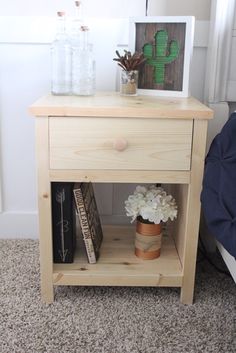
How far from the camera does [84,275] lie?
1187mm

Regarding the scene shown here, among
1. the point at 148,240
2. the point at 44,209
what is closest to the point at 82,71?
the point at 44,209

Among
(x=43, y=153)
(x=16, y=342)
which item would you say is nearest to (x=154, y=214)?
(x=43, y=153)

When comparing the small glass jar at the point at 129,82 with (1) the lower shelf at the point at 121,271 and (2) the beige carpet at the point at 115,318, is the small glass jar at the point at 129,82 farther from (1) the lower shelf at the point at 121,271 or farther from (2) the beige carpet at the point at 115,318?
Result: (2) the beige carpet at the point at 115,318

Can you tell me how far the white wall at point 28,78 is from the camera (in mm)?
1405

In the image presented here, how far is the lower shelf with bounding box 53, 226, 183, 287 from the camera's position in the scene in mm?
1188

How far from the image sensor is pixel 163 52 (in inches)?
50.4

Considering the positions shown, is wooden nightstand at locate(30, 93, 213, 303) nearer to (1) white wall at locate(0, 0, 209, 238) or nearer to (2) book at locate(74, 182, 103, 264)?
(2) book at locate(74, 182, 103, 264)

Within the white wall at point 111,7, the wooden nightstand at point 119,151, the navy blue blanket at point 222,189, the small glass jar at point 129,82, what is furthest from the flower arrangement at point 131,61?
the navy blue blanket at point 222,189

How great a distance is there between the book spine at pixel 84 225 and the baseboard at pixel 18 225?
43cm

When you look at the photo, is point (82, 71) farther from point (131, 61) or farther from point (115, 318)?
point (115, 318)

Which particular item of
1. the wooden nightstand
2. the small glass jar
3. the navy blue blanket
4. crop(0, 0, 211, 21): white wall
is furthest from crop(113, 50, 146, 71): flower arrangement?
the navy blue blanket

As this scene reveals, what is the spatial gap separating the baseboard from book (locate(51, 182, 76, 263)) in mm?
390

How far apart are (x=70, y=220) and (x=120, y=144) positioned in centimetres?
30

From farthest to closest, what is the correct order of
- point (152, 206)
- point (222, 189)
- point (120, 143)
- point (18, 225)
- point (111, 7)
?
point (18, 225), point (111, 7), point (152, 206), point (120, 143), point (222, 189)
